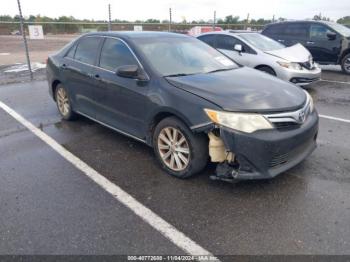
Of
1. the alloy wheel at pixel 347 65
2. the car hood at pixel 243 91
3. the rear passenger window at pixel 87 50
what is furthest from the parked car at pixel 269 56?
the rear passenger window at pixel 87 50

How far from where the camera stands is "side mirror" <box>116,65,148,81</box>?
3785 mm

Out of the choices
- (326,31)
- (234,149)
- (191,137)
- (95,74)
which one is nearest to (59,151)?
(95,74)

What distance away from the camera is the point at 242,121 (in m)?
3.07

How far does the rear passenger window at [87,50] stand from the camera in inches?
189

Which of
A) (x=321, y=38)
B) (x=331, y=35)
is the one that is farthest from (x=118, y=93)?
(x=321, y=38)

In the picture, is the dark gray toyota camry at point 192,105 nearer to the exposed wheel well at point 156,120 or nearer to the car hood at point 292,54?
the exposed wheel well at point 156,120

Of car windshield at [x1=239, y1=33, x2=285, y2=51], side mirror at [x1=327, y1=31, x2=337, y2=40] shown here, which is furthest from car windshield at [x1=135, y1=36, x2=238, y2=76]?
side mirror at [x1=327, y1=31, x2=337, y2=40]

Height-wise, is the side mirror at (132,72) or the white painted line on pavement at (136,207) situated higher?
the side mirror at (132,72)

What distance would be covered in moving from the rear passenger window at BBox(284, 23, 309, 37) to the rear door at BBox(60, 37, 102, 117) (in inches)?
332

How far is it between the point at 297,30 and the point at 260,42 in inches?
138

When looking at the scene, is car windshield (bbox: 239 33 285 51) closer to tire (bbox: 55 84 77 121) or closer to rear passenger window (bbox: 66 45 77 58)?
rear passenger window (bbox: 66 45 77 58)

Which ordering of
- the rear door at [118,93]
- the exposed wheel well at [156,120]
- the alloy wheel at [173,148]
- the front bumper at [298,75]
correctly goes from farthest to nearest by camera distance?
the front bumper at [298,75]
the rear door at [118,93]
the exposed wheel well at [156,120]
the alloy wheel at [173,148]

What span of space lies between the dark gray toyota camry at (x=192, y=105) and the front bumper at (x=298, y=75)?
128 inches

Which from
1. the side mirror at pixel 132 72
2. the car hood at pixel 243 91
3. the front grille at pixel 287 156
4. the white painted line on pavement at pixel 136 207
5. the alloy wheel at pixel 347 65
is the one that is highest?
the side mirror at pixel 132 72
